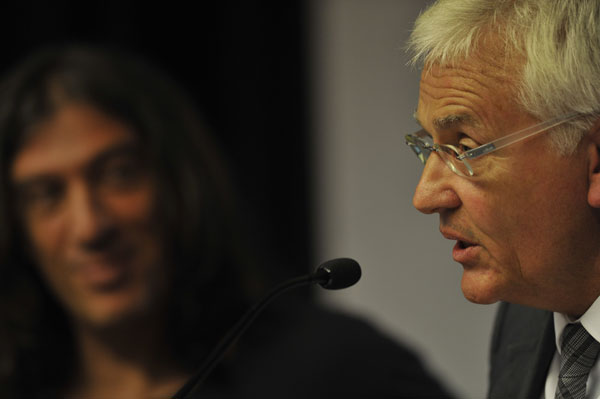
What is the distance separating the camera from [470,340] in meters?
1.92

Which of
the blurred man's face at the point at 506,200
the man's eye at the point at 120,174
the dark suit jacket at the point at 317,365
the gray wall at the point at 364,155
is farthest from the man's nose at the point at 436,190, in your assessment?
the gray wall at the point at 364,155

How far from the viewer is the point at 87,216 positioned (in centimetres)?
180

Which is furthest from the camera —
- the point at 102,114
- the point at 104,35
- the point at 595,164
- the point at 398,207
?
the point at 398,207

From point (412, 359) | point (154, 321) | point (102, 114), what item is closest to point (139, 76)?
point (102, 114)

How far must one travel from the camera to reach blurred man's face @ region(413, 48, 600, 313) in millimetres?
812

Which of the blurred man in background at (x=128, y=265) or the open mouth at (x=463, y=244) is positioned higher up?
the open mouth at (x=463, y=244)

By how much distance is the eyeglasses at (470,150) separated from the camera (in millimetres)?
801

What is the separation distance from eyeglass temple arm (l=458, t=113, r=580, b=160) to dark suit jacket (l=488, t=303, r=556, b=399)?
0.76 ft

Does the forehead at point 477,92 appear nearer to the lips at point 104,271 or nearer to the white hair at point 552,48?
the white hair at point 552,48

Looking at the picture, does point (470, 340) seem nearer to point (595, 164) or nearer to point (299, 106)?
point (595, 164)

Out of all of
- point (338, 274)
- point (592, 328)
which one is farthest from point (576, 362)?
point (338, 274)

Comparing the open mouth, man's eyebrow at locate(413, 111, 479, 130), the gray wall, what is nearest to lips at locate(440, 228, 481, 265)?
the open mouth

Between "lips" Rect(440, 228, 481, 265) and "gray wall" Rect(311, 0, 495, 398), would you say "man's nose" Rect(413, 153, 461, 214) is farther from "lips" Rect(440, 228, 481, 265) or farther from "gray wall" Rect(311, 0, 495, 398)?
"gray wall" Rect(311, 0, 495, 398)

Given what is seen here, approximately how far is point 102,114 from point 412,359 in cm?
84
